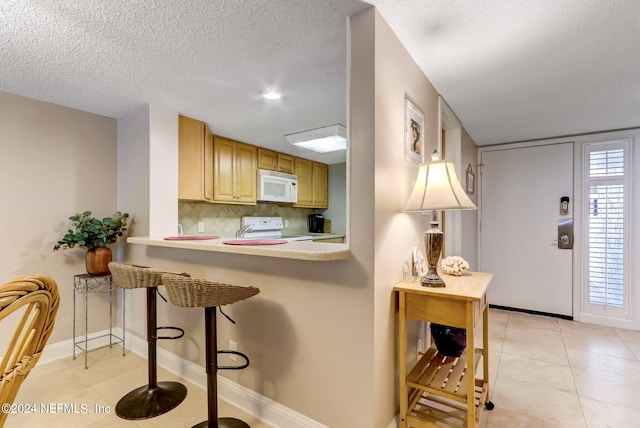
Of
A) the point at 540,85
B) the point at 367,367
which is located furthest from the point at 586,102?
the point at 367,367

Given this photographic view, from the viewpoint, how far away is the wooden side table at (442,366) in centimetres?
147

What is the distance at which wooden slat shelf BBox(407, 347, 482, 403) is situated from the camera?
1562 millimetres

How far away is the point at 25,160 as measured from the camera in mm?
2428

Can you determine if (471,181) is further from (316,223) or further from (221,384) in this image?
(221,384)

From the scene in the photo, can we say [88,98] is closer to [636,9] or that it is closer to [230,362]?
[230,362]

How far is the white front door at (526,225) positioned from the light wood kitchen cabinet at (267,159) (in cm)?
278

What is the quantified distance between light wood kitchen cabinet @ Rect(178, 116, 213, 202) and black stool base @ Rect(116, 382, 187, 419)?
1.58m

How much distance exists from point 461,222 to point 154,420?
119 inches

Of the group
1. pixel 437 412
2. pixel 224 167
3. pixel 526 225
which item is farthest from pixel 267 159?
pixel 526 225

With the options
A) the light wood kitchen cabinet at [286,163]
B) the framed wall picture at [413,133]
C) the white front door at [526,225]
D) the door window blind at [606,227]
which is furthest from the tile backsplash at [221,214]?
the door window blind at [606,227]

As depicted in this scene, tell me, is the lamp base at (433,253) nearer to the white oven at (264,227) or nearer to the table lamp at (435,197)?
the table lamp at (435,197)

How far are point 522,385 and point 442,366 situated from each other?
892 mm

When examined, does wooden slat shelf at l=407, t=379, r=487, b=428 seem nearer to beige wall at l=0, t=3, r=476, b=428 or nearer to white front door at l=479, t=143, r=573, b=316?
beige wall at l=0, t=3, r=476, b=428

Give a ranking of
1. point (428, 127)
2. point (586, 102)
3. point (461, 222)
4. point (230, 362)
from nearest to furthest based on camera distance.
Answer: point (230, 362), point (428, 127), point (586, 102), point (461, 222)
